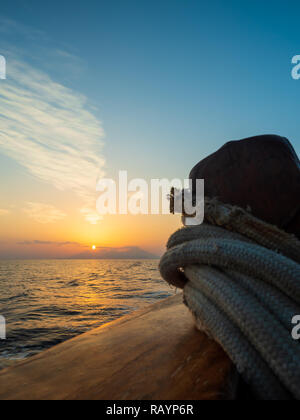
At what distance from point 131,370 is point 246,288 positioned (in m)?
0.41

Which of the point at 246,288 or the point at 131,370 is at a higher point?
the point at 246,288

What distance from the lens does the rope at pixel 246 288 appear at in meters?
0.64

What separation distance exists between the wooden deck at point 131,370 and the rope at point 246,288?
79 millimetres

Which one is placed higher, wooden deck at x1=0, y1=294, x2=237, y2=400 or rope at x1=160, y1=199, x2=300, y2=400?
rope at x1=160, y1=199, x2=300, y2=400

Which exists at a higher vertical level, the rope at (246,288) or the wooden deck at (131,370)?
the rope at (246,288)

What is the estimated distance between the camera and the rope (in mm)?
644

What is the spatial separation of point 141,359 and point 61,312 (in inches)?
169

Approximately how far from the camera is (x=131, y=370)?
0.76 meters

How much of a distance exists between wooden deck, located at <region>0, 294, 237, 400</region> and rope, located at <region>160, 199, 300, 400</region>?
0.26ft

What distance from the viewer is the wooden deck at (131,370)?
619mm

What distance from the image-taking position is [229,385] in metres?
0.60
